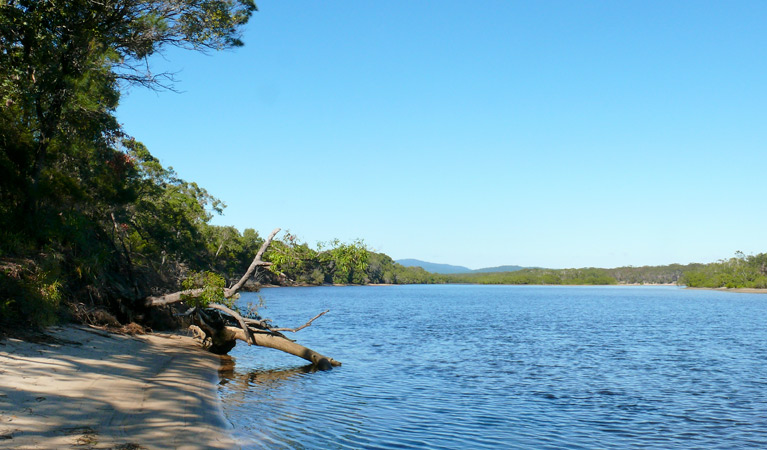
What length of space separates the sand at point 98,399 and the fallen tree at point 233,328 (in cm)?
357


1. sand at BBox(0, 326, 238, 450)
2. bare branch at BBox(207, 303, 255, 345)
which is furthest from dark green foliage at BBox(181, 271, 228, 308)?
sand at BBox(0, 326, 238, 450)

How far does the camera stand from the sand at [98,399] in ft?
28.1

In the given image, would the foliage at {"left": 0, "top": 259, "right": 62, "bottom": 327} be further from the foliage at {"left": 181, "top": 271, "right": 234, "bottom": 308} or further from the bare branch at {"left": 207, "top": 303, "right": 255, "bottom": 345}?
the bare branch at {"left": 207, "top": 303, "right": 255, "bottom": 345}

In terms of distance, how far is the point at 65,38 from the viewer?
1711 centimetres

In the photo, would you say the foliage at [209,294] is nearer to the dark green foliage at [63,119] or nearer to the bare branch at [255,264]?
the bare branch at [255,264]

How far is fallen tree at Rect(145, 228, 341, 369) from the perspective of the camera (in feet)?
67.3

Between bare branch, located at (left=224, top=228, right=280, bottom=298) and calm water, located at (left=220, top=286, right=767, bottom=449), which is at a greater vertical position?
bare branch, located at (left=224, top=228, right=280, bottom=298)

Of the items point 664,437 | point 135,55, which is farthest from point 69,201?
point 664,437

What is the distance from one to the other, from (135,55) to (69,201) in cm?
655

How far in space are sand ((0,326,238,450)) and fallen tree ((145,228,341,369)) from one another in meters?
3.57

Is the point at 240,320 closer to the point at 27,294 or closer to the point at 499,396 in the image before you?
the point at 27,294

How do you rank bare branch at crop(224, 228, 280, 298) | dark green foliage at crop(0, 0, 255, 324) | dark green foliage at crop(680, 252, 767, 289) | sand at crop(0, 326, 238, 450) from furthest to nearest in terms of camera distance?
dark green foliage at crop(680, 252, 767, 289)
bare branch at crop(224, 228, 280, 298)
dark green foliage at crop(0, 0, 255, 324)
sand at crop(0, 326, 238, 450)

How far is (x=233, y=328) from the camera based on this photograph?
2191 cm

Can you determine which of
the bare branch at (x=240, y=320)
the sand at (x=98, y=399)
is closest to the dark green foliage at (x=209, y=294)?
the bare branch at (x=240, y=320)
